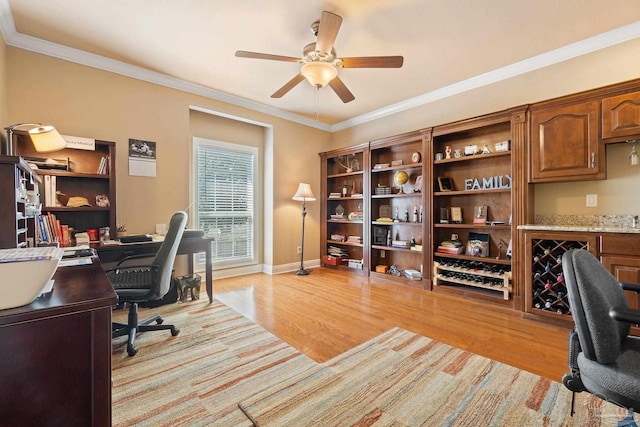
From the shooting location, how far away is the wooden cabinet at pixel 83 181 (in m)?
2.65

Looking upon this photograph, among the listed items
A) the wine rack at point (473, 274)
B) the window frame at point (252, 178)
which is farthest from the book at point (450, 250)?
the window frame at point (252, 178)

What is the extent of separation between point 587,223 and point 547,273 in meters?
0.65

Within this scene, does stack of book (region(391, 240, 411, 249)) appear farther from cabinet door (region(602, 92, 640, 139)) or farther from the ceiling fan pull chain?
the ceiling fan pull chain

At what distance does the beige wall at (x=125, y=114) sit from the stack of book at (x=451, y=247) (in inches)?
117

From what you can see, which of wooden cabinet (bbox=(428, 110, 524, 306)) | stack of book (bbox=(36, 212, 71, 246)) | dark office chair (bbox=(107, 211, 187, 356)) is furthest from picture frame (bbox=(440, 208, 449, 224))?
stack of book (bbox=(36, 212, 71, 246))

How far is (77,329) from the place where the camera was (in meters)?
0.87

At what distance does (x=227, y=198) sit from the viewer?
4.49 meters

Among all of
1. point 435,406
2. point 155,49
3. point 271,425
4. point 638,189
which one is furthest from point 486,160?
point 155,49

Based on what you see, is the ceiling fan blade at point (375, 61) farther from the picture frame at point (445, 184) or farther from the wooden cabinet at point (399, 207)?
the picture frame at point (445, 184)

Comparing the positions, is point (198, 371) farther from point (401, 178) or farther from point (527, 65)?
point (527, 65)

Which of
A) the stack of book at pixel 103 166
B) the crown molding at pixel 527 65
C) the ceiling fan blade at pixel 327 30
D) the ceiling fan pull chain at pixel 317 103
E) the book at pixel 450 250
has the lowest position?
the book at pixel 450 250

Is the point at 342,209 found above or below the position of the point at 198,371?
above

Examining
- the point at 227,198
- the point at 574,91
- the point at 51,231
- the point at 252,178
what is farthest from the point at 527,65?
the point at 51,231

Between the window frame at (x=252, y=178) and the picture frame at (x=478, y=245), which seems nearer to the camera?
the picture frame at (x=478, y=245)
